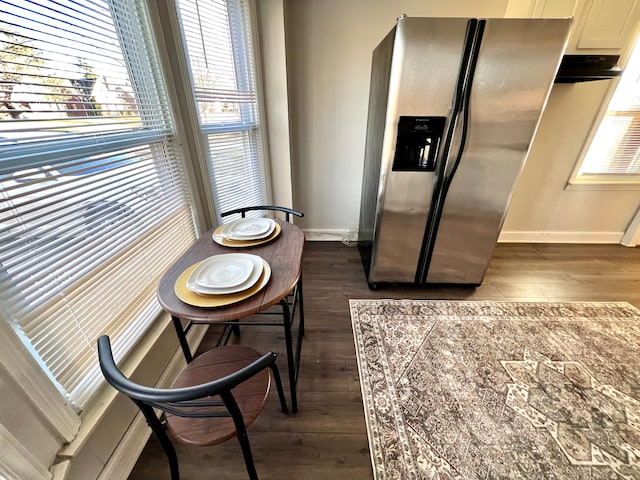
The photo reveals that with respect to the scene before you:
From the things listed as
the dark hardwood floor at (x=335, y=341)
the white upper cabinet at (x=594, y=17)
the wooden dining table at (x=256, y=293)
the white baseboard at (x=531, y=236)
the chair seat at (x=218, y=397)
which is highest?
the white upper cabinet at (x=594, y=17)

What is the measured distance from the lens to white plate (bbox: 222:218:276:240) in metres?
1.28

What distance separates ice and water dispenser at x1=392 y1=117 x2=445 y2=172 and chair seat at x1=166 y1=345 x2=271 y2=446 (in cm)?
150

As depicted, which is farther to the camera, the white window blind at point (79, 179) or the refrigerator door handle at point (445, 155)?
the refrigerator door handle at point (445, 155)

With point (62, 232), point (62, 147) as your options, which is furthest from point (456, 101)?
point (62, 232)

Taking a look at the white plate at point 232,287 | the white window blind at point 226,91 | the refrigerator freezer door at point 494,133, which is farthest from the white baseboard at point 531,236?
the white plate at point 232,287

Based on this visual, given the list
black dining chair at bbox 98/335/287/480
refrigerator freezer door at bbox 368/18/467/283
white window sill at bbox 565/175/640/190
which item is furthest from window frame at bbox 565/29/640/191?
A: black dining chair at bbox 98/335/287/480

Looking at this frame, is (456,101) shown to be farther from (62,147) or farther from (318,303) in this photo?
(62,147)

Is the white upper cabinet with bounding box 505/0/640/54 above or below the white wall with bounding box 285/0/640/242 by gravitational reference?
above

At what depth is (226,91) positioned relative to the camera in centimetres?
175

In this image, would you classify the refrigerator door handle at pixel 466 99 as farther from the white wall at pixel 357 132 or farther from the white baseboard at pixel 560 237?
the white baseboard at pixel 560 237

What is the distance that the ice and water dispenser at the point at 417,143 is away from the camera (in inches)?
63.0

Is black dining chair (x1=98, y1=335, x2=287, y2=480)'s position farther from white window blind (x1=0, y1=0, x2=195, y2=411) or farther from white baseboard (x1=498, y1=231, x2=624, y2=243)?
white baseboard (x1=498, y1=231, x2=624, y2=243)

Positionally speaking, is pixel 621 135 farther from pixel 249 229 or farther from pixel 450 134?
pixel 249 229

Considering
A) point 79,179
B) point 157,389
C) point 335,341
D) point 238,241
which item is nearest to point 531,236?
point 335,341
